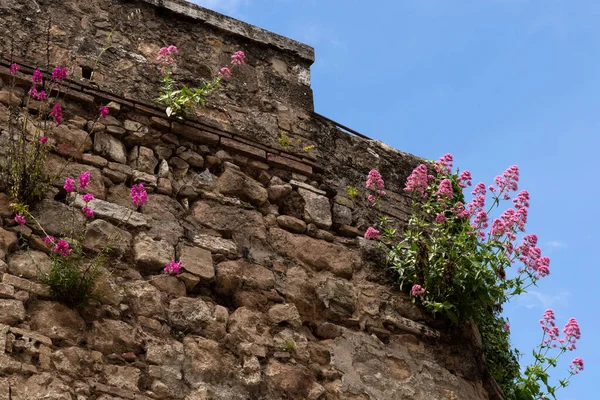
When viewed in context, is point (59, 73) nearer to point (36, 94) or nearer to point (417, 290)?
point (36, 94)

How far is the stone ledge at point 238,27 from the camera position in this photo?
20.1 feet

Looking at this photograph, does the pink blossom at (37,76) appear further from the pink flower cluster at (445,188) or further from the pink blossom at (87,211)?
the pink flower cluster at (445,188)

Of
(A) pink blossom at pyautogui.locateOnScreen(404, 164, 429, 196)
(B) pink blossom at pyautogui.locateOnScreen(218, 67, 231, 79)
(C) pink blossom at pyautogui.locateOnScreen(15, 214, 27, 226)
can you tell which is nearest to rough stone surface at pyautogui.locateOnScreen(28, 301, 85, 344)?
(C) pink blossom at pyautogui.locateOnScreen(15, 214, 27, 226)

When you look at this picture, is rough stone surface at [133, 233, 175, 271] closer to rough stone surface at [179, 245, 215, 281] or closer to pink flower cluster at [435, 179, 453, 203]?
rough stone surface at [179, 245, 215, 281]

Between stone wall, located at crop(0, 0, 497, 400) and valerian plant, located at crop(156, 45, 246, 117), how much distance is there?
0.07m

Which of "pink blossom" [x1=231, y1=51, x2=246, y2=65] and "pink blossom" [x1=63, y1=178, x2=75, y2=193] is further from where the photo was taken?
"pink blossom" [x1=231, y1=51, x2=246, y2=65]

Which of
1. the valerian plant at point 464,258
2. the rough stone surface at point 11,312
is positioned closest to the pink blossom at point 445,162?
the valerian plant at point 464,258

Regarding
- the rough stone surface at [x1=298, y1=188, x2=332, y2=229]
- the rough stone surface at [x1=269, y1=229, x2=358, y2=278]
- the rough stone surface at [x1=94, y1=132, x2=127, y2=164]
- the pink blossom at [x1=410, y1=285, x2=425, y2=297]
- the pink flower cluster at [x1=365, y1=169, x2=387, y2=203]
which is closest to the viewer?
the rough stone surface at [x1=94, y1=132, x2=127, y2=164]

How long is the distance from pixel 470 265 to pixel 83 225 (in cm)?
215

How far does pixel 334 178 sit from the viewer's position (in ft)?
19.7

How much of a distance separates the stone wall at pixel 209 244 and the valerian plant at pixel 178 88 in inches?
2.9

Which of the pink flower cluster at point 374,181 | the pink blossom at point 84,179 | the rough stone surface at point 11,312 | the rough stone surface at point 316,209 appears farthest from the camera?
the pink flower cluster at point 374,181

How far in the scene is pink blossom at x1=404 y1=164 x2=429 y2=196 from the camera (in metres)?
5.95

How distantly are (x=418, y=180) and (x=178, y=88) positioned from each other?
1.47 meters
